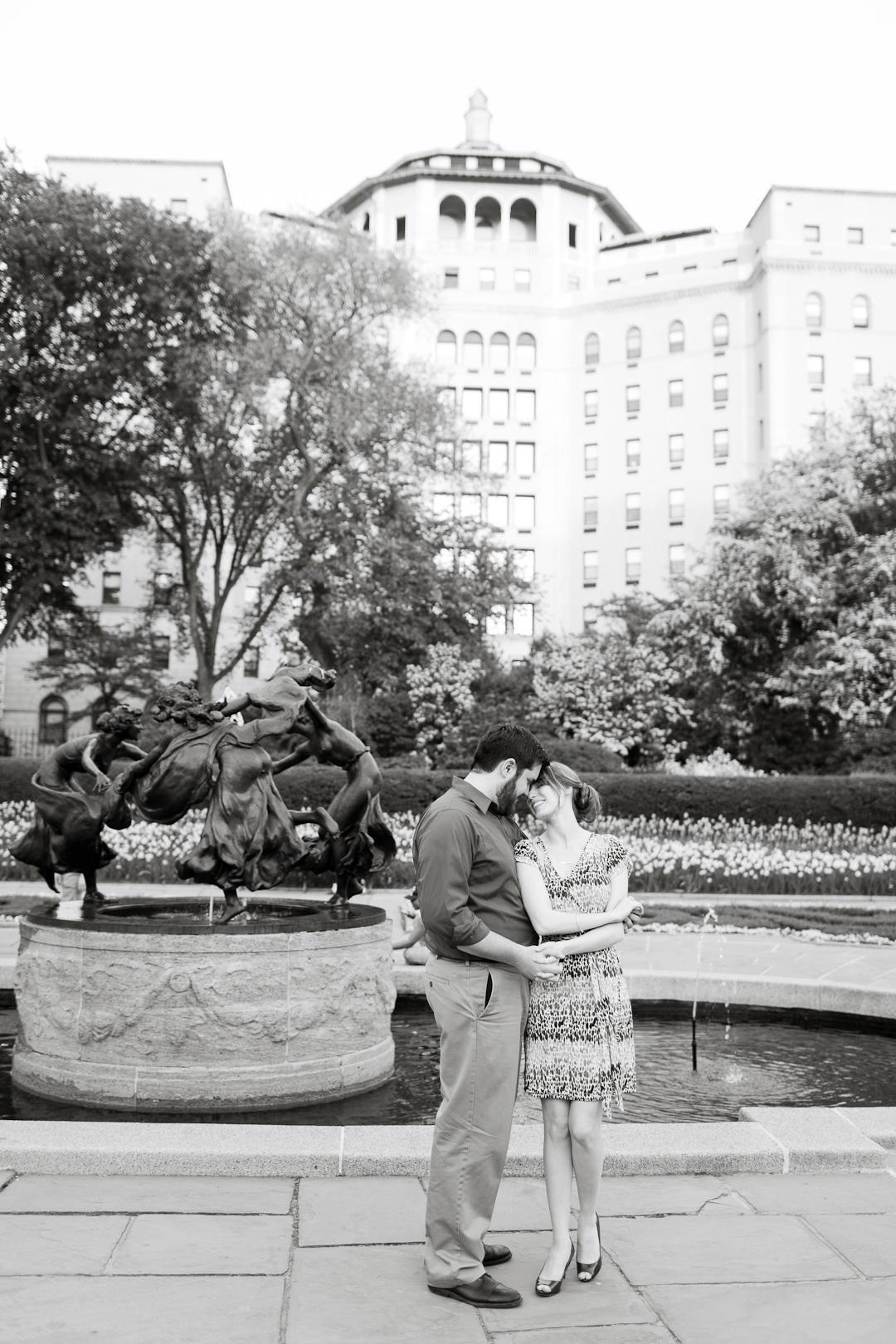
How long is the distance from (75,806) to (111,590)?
5238cm

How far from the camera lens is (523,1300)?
12.5 ft

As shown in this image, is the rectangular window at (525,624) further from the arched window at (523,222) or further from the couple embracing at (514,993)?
the couple embracing at (514,993)

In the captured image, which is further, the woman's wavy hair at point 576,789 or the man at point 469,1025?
the woman's wavy hair at point 576,789

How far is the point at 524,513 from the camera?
67625 mm

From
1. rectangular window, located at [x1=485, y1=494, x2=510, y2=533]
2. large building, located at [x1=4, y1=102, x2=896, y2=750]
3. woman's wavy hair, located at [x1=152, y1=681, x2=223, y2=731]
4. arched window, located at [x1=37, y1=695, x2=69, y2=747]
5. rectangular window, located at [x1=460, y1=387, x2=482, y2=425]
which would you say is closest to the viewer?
woman's wavy hair, located at [x1=152, y1=681, x2=223, y2=731]

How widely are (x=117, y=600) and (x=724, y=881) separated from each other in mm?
46214

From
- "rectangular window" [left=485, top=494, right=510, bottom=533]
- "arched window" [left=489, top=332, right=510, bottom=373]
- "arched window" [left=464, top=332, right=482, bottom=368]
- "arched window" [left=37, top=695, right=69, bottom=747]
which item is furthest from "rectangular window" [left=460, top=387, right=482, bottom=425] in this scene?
"arched window" [left=37, top=695, right=69, bottom=747]

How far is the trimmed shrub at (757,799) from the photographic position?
2033cm

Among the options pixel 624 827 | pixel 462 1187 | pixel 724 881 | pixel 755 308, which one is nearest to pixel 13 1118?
pixel 462 1187

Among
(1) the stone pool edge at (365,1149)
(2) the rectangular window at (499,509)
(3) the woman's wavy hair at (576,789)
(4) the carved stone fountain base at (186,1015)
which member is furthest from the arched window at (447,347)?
(3) the woman's wavy hair at (576,789)

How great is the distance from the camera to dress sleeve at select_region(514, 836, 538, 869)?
4059mm

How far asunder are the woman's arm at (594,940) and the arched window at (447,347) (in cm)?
6620

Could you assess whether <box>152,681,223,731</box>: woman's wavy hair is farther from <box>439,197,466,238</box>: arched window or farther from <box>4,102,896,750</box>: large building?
<box>439,197,466,238</box>: arched window

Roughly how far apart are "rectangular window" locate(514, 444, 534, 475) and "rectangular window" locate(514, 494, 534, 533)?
142 cm
